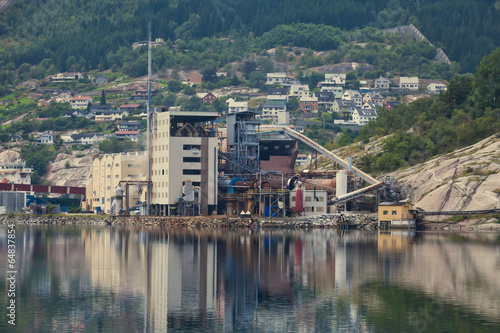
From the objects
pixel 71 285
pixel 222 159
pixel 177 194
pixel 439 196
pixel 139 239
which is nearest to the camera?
pixel 71 285

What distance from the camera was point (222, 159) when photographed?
14500cm

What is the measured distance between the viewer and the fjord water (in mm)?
50062

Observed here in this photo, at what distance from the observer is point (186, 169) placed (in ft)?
440

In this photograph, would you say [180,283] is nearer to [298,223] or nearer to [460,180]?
[298,223]

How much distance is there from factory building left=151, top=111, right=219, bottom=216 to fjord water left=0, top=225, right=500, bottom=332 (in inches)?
1351

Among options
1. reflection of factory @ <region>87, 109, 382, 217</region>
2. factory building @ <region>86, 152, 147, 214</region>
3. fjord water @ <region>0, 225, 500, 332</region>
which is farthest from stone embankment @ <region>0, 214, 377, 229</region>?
fjord water @ <region>0, 225, 500, 332</region>

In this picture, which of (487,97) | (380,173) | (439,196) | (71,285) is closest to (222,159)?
(380,173)

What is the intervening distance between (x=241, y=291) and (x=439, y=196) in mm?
69663

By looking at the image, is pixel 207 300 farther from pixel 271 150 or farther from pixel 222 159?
pixel 271 150

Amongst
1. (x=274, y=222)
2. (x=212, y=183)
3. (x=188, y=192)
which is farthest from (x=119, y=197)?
(x=274, y=222)

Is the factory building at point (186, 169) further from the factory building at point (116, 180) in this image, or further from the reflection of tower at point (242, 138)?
the reflection of tower at point (242, 138)

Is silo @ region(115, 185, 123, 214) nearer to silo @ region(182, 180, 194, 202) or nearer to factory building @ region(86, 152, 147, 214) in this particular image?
factory building @ region(86, 152, 147, 214)

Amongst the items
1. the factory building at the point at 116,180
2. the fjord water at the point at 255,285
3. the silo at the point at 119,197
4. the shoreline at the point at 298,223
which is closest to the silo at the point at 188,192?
the shoreline at the point at 298,223

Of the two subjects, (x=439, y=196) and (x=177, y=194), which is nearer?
(x=439, y=196)
